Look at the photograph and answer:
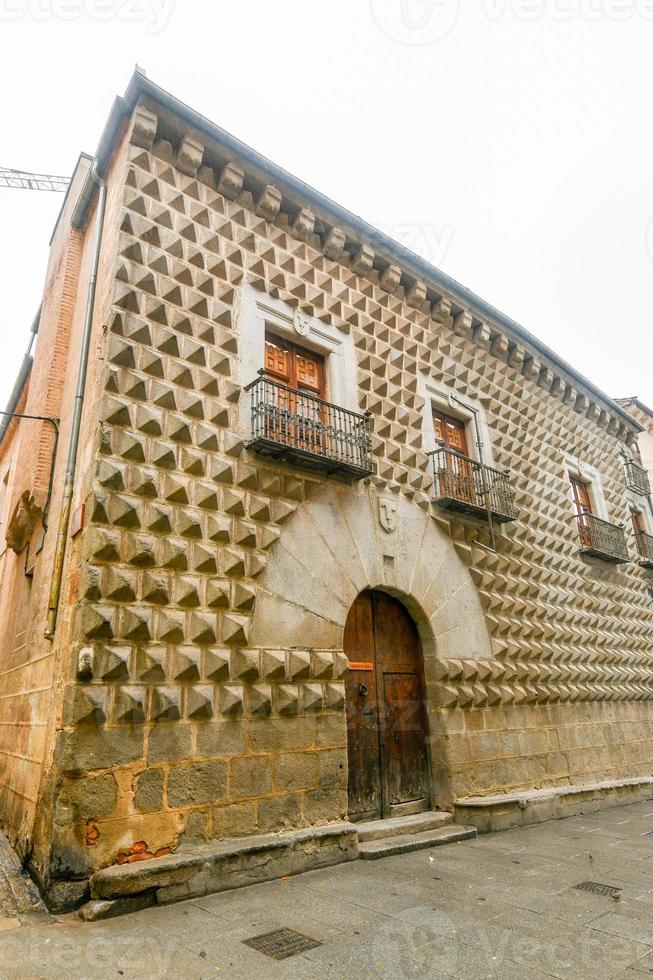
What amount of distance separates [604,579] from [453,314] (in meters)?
5.89

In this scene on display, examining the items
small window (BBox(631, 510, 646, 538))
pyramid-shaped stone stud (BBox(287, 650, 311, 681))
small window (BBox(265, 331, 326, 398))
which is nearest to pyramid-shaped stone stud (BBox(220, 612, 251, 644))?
pyramid-shaped stone stud (BBox(287, 650, 311, 681))

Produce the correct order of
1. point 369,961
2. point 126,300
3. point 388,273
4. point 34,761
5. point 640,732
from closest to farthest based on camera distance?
point 369,961 → point 34,761 → point 126,300 → point 388,273 → point 640,732

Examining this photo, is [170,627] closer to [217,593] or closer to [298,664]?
[217,593]

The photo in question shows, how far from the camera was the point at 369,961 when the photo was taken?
336 cm

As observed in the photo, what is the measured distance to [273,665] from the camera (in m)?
5.80

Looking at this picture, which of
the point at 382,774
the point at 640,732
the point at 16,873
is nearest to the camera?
the point at 16,873

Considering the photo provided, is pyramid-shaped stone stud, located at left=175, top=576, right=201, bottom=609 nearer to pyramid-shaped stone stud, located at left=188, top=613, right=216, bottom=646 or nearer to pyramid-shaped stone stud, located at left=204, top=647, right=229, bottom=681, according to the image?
pyramid-shaped stone stud, located at left=188, top=613, right=216, bottom=646

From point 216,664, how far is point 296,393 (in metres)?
3.07

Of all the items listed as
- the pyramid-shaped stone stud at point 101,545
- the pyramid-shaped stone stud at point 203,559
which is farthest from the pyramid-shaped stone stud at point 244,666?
the pyramid-shaped stone stud at point 101,545

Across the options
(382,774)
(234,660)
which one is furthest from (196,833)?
(382,774)

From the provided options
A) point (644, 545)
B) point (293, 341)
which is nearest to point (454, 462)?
point (293, 341)

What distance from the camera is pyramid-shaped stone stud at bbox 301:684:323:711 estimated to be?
5.99 m

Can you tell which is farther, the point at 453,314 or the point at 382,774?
the point at 453,314

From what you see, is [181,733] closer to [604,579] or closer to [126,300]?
[126,300]
